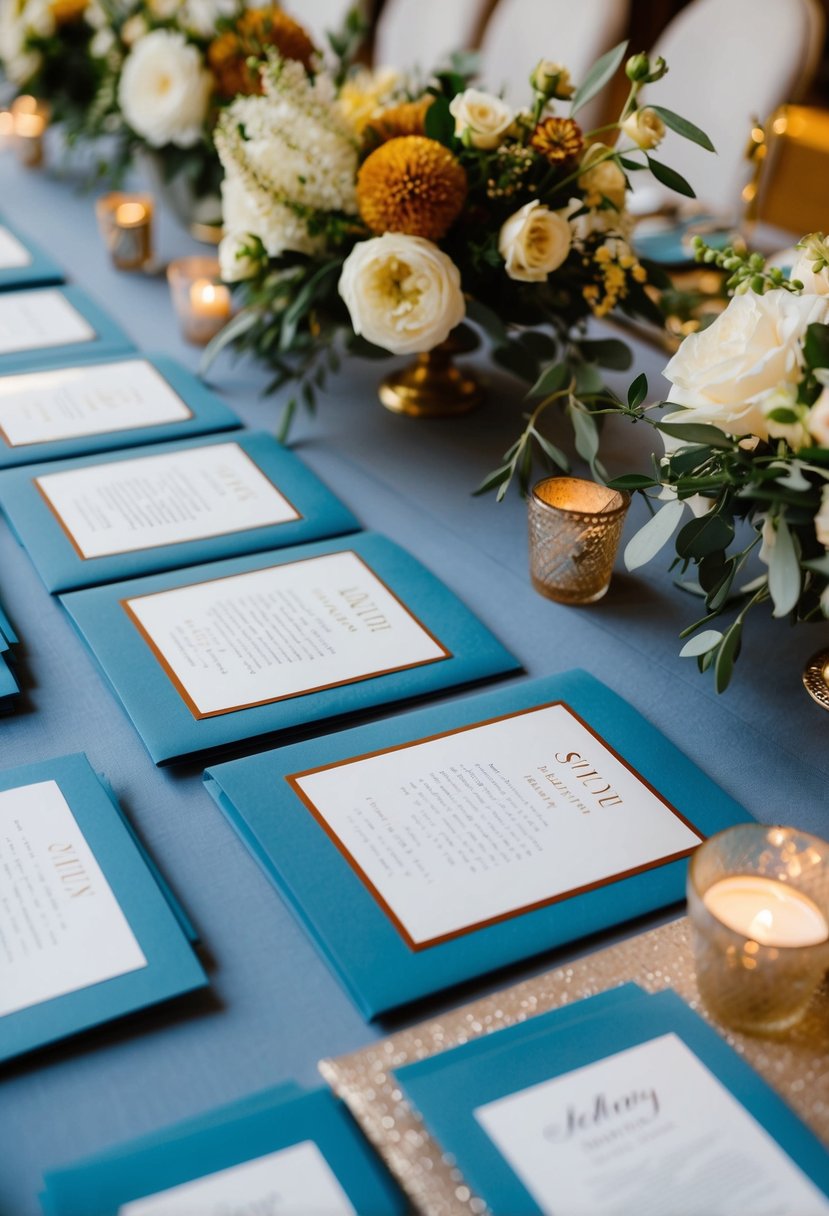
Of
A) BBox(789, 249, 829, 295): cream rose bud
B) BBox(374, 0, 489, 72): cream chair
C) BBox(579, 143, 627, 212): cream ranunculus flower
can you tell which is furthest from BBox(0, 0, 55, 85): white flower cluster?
BBox(789, 249, 829, 295): cream rose bud

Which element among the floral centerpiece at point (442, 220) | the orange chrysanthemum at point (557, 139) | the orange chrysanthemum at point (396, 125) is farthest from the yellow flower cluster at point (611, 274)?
the orange chrysanthemum at point (396, 125)

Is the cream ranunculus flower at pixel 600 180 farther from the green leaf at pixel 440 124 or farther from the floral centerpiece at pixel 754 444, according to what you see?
the floral centerpiece at pixel 754 444

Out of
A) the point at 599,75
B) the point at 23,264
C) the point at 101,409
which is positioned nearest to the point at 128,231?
the point at 23,264

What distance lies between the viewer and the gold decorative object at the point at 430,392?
→ 140 cm

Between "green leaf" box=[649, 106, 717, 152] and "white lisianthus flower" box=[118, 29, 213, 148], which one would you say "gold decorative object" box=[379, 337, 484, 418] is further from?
"white lisianthus flower" box=[118, 29, 213, 148]

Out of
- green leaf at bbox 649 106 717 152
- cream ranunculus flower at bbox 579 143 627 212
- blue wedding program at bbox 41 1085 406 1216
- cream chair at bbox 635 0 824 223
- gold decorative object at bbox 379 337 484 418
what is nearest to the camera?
blue wedding program at bbox 41 1085 406 1216

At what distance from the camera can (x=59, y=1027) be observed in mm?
644

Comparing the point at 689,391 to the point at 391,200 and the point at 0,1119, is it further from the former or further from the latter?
the point at 0,1119

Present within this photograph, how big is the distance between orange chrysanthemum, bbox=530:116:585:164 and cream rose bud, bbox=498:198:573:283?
6 centimetres

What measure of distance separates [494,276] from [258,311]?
29 cm

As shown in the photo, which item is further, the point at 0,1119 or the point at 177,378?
the point at 177,378

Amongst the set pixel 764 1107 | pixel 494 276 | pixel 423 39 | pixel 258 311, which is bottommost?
pixel 764 1107

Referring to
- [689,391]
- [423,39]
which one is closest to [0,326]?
[689,391]

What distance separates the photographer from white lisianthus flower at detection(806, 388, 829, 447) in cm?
74
